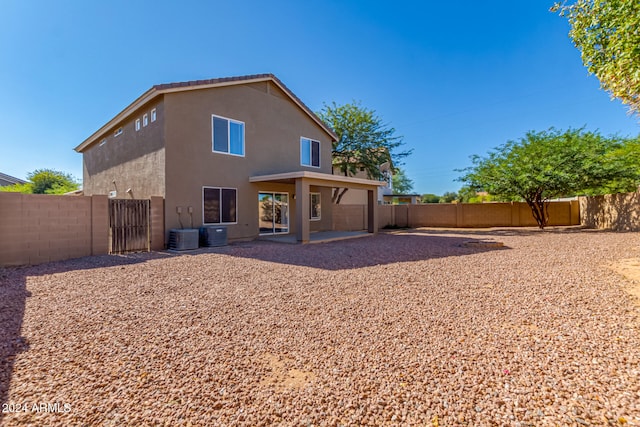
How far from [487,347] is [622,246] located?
10.2 m

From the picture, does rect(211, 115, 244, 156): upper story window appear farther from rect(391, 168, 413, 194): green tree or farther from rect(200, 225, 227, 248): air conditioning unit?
rect(391, 168, 413, 194): green tree

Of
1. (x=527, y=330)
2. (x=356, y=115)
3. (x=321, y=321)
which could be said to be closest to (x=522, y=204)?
(x=356, y=115)

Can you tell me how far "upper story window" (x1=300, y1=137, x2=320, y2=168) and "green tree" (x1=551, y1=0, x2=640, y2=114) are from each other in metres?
10.6

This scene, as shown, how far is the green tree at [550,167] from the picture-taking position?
14.3 metres

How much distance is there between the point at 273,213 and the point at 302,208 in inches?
116

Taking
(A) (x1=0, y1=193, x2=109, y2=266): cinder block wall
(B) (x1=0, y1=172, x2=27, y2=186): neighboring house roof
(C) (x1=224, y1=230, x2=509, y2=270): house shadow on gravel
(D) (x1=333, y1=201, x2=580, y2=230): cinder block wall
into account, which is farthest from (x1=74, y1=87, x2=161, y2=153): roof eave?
(B) (x1=0, y1=172, x2=27, y2=186): neighboring house roof

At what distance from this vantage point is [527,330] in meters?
3.45

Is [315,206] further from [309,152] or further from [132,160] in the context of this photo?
[132,160]

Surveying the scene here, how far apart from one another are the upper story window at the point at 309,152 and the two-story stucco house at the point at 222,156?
0.05m

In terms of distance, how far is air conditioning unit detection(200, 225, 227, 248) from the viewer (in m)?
10.7

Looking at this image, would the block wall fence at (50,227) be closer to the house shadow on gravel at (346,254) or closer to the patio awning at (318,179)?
the house shadow on gravel at (346,254)

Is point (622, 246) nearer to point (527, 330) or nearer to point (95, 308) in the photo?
point (527, 330)

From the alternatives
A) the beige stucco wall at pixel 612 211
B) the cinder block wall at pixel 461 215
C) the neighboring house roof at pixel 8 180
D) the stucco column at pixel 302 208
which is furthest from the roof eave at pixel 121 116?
the neighboring house roof at pixel 8 180

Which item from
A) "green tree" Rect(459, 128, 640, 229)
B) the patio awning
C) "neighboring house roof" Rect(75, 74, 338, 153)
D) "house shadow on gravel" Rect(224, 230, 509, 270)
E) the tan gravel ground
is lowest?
the tan gravel ground
